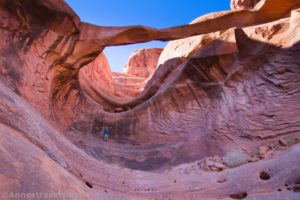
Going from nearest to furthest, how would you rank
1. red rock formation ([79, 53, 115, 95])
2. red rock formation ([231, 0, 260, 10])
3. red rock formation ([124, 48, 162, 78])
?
1. red rock formation ([79, 53, 115, 95])
2. red rock formation ([231, 0, 260, 10])
3. red rock formation ([124, 48, 162, 78])

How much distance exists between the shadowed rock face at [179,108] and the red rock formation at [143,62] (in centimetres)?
1213

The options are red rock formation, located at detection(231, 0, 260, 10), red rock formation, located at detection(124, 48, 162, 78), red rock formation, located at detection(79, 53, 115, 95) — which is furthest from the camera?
red rock formation, located at detection(124, 48, 162, 78)

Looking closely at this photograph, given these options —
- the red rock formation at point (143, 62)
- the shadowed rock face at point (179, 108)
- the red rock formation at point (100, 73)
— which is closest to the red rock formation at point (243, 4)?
the shadowed rock face at point (179, 108)

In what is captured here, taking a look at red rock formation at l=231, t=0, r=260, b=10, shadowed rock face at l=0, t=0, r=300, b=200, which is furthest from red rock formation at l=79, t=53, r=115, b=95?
red rock formation at l=231, t=0, r=260, b=10

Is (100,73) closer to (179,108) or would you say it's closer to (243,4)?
(179,108)

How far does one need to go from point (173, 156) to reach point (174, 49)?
21.5 ft

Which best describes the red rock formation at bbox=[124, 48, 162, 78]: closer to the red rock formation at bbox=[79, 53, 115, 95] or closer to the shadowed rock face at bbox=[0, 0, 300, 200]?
the red rock formation at bbox=[79, 53, 115, 95]

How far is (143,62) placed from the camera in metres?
22.4

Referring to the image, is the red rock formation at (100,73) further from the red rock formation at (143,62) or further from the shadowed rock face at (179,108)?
the red rock formation at (143,62)

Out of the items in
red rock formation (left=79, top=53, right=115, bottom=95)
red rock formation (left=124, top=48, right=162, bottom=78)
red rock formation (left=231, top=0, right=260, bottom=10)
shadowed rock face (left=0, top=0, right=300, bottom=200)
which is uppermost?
red rock formation (left=231, top=0, right=260, bottom=10)

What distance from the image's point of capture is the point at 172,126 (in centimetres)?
862

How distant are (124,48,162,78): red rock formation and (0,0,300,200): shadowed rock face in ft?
39.8

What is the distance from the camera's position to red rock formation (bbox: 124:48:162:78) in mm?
22062

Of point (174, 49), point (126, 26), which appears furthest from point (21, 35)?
point (174, 49)
